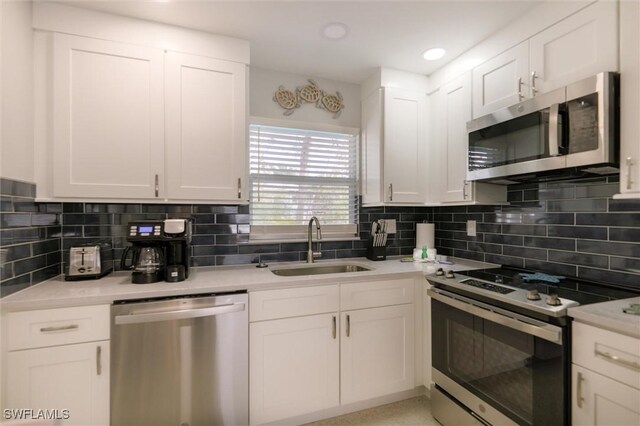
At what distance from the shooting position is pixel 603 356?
113 centimetres

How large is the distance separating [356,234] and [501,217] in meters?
1.14

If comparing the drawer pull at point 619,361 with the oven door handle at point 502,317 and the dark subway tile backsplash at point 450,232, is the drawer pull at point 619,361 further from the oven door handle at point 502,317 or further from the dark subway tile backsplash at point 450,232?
the dark subway tile backsplash at point 450,232

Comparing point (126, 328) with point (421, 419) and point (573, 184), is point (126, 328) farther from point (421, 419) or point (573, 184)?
point (573, 184)

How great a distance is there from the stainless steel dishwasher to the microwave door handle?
1.78 meters

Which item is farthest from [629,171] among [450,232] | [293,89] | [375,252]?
[293,89]

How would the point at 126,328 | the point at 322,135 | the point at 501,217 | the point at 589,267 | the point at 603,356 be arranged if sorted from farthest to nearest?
1. the point at 322,135
2. the point at 501,217
3. the point at 589,267
4. the point at 126,328
5. the point at 603,356

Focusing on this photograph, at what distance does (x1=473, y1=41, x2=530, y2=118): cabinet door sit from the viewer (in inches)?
68.2

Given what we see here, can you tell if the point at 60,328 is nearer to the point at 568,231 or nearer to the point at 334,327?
the point at 334,327

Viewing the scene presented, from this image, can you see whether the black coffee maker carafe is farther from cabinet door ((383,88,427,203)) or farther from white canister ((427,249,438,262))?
white canister ((427,249,438,262))

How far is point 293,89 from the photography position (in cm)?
252

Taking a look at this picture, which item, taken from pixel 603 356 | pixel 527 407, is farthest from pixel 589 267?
pixel 527 407

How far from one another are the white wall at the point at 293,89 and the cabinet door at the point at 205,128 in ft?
1.35

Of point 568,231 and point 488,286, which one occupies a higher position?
point 568,231

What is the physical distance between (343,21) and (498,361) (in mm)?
2094
